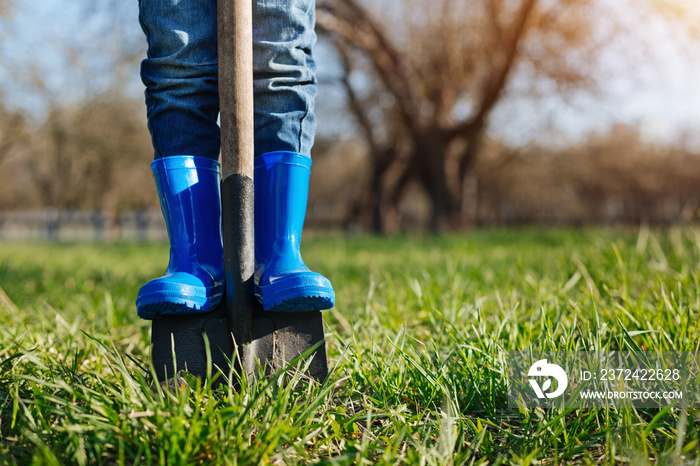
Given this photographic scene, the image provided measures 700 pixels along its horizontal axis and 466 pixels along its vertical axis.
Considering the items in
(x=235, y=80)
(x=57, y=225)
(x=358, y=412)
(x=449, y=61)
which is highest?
(x=449, y=61)

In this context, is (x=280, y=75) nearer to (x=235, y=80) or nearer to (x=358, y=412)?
(x=235, y=80)

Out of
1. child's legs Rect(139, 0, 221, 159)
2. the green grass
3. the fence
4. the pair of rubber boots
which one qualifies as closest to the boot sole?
the pair of rubber boots

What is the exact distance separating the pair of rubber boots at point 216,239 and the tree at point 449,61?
8.29 meters

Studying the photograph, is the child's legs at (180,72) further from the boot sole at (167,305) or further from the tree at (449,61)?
the tree at (449,61)

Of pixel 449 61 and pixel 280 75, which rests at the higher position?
pixel 449 61

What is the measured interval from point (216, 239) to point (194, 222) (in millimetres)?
71

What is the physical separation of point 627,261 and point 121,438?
8.22ft

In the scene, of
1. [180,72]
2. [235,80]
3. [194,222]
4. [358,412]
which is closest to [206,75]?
[180,72]

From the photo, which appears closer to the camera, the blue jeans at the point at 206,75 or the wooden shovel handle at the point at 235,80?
the wooden shovel handle at the point at 235,80

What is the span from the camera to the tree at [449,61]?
31.3 feet

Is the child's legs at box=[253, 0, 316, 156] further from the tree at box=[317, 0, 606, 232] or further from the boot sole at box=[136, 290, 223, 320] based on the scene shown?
the tree at box=[317, 0, 606, 232]

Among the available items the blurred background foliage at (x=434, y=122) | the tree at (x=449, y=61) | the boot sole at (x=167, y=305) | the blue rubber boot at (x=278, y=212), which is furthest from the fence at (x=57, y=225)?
the boot sole at (x=167, y=305)

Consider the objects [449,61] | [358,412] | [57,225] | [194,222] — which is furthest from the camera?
[57,225]

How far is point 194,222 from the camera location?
3.88 feet
